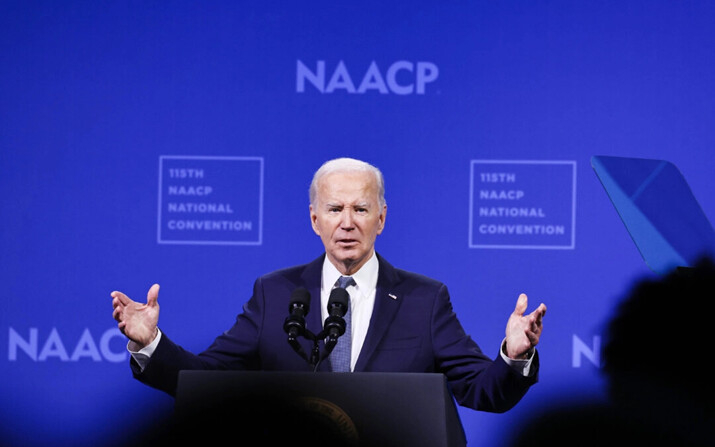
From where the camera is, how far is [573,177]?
137 inches

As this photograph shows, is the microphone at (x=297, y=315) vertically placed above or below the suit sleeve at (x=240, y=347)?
above

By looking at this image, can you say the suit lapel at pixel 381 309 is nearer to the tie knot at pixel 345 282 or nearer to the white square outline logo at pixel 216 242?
the tie knot at pixel 345 282

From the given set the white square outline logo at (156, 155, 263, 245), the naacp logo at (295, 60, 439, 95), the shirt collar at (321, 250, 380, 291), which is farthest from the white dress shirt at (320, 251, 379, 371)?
the naacp logo at (295, 60, 439, 95)

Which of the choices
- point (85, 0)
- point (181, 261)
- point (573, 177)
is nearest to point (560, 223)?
point (573, 177)

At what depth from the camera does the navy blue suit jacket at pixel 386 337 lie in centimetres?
249

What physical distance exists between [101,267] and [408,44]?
162 centimetres

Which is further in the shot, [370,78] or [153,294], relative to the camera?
[370,78]

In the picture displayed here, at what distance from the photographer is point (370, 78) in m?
3.54

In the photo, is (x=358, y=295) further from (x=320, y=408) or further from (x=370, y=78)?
(x=370, y=78)

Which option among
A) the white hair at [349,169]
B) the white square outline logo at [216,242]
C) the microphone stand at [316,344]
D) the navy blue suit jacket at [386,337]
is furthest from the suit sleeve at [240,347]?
the white square outline logo at [216,242]

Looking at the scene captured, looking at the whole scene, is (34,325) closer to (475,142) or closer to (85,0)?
(85,0)

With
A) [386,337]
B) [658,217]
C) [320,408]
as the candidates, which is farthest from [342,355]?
[658,217]

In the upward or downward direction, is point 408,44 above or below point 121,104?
above

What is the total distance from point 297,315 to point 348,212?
71cm
